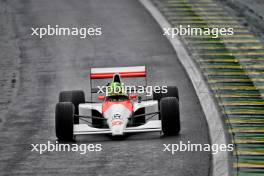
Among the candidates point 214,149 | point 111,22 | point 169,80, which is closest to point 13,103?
point 169,80

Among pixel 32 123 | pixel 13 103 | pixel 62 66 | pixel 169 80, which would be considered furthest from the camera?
pixel 62 66

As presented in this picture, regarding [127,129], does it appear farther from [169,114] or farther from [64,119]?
[64,119]

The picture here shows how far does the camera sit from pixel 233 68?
101ft

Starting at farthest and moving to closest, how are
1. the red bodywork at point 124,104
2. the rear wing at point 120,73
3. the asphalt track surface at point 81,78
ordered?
the rear wing at point 120,73 → the red bodywork at point 124,104 → the asphalt track surface at point 81,78

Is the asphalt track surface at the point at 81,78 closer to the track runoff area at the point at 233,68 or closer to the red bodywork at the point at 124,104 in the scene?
the red bodywork at the point at 124,104

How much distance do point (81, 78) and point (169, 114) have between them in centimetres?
932

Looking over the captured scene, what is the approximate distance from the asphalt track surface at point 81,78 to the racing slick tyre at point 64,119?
0.69 meters

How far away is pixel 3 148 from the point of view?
74.0ft

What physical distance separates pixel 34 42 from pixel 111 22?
154 inches

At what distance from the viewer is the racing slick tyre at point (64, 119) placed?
72.1ft

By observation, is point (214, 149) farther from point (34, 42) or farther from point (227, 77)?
point (34, 42)

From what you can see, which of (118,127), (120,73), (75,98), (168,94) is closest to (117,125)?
(118,127)

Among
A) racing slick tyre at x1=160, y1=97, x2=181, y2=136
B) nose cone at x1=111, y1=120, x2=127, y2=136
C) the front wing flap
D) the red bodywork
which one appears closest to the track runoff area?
racing slick tyre at x1=160, y1=97, x2=181, y2=136

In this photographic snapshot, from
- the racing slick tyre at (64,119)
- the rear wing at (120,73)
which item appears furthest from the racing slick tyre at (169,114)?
the rear wing at (120,73)
